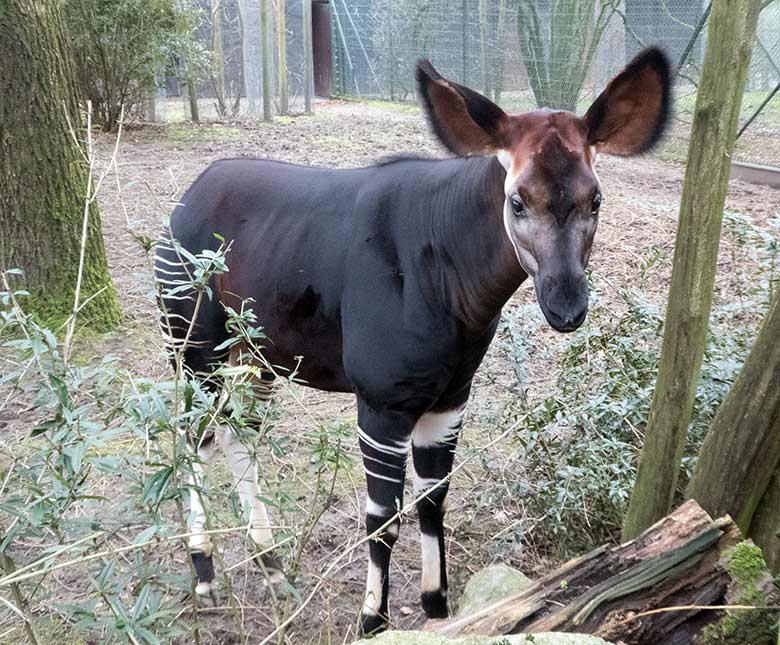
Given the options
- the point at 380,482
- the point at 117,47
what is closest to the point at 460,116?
the point at 380,482

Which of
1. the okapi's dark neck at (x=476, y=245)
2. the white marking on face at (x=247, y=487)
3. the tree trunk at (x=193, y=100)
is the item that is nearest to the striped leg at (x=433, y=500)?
the okapi's dark neck at (x=476, y=245)

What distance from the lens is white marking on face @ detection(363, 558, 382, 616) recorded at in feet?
8.34

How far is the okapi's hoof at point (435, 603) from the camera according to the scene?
2674 mm

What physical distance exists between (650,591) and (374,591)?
3.68 ft

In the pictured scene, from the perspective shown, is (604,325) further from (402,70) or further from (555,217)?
(402,70)

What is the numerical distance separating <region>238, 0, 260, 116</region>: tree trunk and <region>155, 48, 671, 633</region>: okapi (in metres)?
9.26

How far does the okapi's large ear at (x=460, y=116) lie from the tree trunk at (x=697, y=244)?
0.51 meters

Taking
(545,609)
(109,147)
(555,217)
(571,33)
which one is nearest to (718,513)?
(545,609)

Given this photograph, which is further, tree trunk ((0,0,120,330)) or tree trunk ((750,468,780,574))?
tree trunk ((0,0,120,330))

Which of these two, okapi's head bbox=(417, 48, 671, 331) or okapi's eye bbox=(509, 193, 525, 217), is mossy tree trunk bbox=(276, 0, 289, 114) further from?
okapi's eye bbox=(509, 193, 525, 217)

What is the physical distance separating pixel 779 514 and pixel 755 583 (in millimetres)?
291

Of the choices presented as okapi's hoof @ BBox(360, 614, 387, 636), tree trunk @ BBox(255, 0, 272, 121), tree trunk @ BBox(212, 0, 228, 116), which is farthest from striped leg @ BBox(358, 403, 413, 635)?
tree trunk @ BBox(212, 0, 228, 116)

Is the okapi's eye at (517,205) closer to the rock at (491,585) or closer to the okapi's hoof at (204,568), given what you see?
the rock at (491,585)

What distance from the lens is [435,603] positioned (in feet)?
8.79
